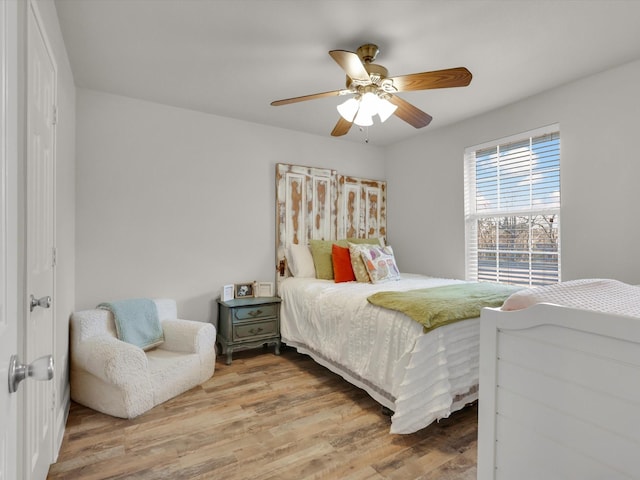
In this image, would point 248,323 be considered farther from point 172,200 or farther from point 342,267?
point 172,200

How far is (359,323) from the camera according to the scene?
96.8 inches

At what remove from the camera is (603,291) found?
1302 millimetres

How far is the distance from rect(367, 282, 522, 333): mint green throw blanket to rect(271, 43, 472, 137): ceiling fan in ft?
4.09

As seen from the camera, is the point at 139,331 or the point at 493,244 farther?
the point at 493,244

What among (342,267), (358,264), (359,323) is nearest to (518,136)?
(358,264)

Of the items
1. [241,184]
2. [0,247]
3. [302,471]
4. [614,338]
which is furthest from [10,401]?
[241,184]

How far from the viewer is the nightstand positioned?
10.5ft

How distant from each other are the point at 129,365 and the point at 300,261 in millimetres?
1985

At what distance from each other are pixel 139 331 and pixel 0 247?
2.33m

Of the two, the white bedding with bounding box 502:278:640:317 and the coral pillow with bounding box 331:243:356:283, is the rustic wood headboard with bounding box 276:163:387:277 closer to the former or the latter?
the coral pillow with bounding box 331:243:356:283

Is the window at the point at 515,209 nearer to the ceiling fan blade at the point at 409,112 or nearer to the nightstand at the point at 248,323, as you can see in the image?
the ceiling fan blade at the point at 409,112

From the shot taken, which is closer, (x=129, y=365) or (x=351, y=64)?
(x=351, y=64)

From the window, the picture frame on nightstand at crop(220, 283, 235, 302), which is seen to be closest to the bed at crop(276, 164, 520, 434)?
the picture frame on nightstand at crop(220, 283, 235, 302)

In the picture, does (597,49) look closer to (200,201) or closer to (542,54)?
(542,54)
